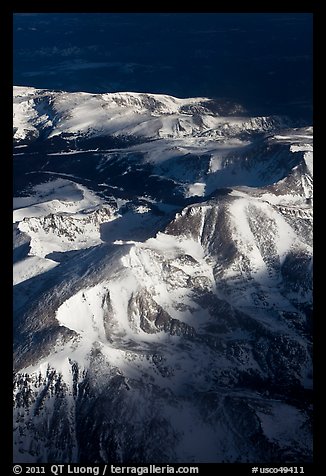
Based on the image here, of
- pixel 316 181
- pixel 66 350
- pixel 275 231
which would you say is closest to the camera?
pixel 316 181

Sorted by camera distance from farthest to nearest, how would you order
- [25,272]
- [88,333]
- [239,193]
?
1. [239,193]
2. [25,272]
3. [88,333]

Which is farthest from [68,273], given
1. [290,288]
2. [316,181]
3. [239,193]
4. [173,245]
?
[316,181]

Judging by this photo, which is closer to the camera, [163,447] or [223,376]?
[163,447]

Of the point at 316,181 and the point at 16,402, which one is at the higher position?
the point at 316,181

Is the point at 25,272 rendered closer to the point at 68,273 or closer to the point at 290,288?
the point at 68,273

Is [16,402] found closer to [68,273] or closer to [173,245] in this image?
[68,273]
